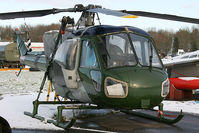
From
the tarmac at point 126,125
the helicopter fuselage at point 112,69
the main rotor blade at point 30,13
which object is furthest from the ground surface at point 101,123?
the main rotor blade at point 30,13

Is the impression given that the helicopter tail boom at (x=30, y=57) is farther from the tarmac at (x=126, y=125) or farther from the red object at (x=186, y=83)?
the red object at (x=186, y=83)

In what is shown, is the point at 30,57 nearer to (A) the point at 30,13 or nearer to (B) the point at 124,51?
(A) the point at 30,13

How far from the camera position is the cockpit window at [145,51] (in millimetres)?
6316

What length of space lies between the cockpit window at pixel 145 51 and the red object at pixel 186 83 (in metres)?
6.60

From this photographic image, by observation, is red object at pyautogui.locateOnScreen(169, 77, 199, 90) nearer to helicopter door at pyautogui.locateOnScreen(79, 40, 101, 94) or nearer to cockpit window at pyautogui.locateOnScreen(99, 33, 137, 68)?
cockpit window at pyautogui.locateOnScreen(99, 33, 137, 68)

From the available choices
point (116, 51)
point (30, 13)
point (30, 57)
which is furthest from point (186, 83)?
point (30, 13)

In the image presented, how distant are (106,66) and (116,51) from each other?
1.69 ft

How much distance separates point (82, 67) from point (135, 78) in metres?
1.44

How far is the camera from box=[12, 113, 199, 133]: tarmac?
6496 mm

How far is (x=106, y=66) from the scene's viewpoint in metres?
5.96

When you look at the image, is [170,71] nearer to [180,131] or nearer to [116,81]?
[180,131]

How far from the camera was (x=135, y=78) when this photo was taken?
568 centimetres

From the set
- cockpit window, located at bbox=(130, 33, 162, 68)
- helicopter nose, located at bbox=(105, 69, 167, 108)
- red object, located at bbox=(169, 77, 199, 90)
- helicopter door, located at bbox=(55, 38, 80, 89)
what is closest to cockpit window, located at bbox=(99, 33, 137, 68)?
cockpit window, located at bbox=(130, 33, 162, 68)

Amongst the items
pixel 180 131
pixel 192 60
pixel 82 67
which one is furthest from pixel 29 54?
pixel 192 60
